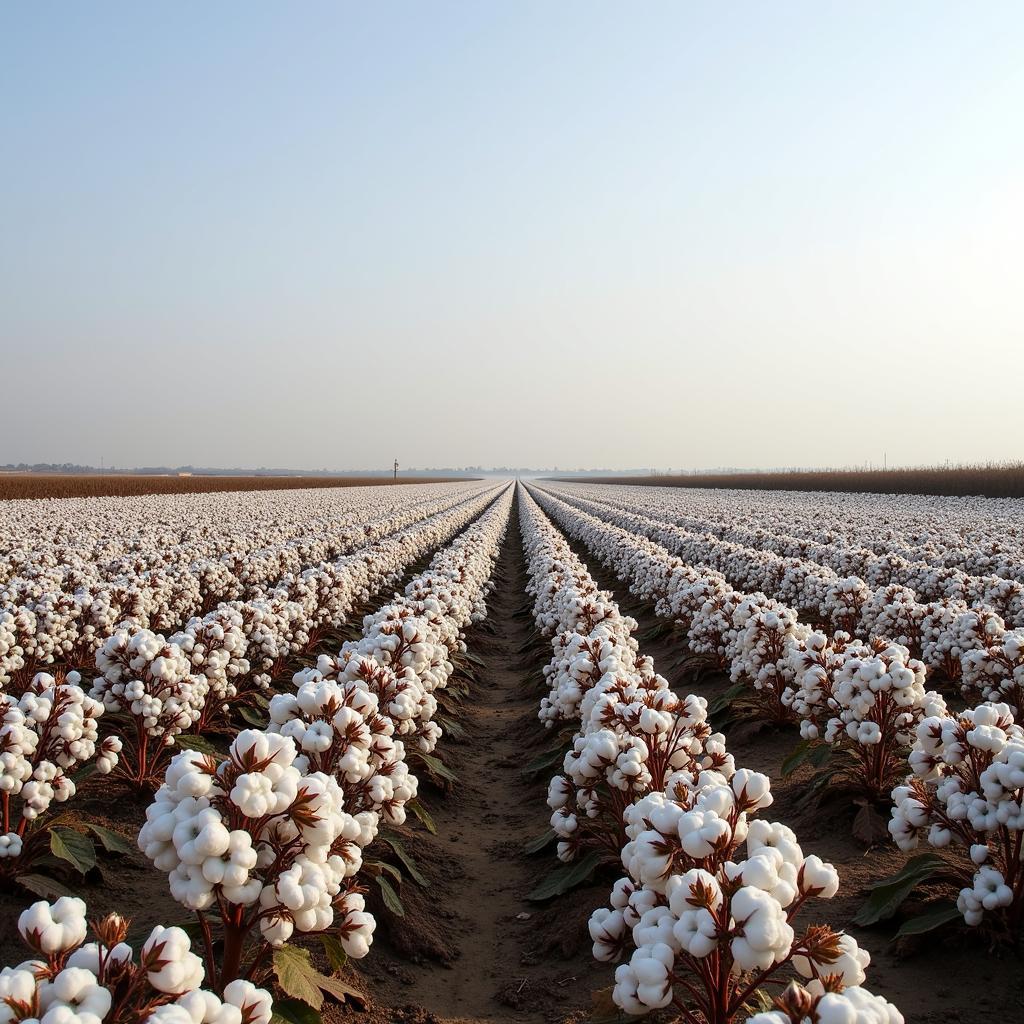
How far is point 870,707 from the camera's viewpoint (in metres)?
5.74

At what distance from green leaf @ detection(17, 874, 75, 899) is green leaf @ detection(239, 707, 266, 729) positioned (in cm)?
295

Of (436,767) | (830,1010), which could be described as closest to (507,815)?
(436,767)

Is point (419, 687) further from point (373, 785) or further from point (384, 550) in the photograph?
point (384, 550)

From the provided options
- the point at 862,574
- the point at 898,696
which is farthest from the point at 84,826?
the point at 862,574

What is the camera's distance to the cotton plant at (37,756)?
4469mm

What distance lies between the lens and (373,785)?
4.43m

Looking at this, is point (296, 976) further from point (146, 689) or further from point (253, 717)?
point (253, 717)

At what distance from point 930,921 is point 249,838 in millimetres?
3479

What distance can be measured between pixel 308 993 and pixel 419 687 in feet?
10.2

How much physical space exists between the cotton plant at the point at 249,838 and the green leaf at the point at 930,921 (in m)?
2.97

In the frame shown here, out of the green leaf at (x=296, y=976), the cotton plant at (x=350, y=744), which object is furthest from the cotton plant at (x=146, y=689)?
the green leaf at (x=296, y=976)

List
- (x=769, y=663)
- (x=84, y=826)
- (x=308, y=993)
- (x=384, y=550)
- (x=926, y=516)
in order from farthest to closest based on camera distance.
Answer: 1. (x=926, y=516)
2. (x=384, y=550)
3. (x=769, y=663)
4. (x=84, y=826)
5. (x=308, y=993)

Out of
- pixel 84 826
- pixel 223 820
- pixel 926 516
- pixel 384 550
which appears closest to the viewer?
pixel 223 820

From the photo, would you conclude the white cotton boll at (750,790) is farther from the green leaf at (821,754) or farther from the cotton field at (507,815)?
the green leaf at (821,754)
